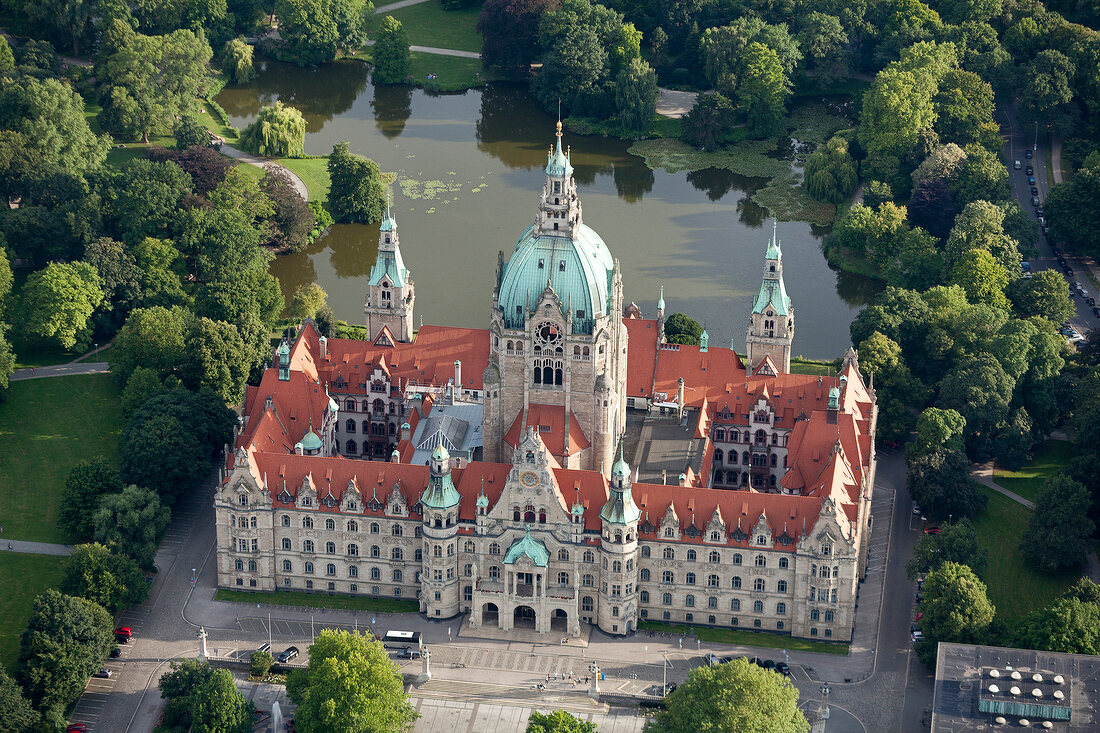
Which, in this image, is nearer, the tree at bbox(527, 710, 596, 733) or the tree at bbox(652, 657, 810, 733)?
the tree at bbox(652, 657, 810, 733)

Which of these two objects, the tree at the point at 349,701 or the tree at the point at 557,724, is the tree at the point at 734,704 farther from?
the tree at the point at 349,701

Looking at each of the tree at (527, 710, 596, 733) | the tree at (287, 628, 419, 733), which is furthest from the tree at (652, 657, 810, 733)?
the tree at (287, 628, 419, 733)

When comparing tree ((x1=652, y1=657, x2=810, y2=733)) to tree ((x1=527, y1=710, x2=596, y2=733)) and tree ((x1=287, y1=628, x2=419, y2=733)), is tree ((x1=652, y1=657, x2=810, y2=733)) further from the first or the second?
tree ((x1=287, y1=628, x2=419, y2=733))

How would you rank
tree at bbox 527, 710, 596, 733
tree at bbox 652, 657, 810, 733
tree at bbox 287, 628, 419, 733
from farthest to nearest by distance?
tree at bbox 287, 628, 419, 733
tree at bbox 527, 710, 596, 733
tree at bbox 652, 657, 810, 733

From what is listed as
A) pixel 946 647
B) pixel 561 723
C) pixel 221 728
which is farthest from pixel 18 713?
pixel 946 647

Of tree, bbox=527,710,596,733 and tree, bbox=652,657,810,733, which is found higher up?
tree, bbox=652,657,810,733

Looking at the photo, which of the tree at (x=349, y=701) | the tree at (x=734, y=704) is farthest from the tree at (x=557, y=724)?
the tree at (x=349, y=701)

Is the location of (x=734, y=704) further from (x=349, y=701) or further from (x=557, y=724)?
(x=349, y=701)
